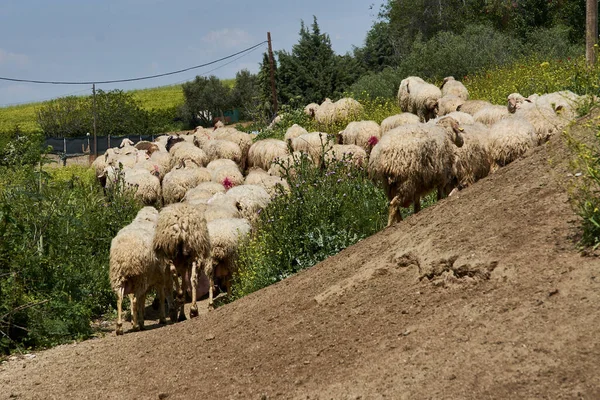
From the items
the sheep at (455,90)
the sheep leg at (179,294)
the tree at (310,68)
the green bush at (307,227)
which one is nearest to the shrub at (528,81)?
the sheep at (455,90)

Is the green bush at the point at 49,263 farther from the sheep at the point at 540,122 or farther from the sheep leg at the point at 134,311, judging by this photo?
the sheep at the point at 540,122

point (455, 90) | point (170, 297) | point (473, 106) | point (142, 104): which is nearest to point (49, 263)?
point (170, 297)

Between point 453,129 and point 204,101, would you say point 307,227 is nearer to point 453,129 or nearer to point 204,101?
point 453,129

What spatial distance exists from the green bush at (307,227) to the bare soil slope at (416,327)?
5.94ft

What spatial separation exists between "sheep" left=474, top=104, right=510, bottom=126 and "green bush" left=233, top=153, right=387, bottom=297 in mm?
3995

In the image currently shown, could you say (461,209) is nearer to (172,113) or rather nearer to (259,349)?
(259,349)

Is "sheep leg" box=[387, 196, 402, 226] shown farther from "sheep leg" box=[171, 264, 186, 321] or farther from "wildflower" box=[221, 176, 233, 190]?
"wildflower" box=[221, 176, 233, 190]

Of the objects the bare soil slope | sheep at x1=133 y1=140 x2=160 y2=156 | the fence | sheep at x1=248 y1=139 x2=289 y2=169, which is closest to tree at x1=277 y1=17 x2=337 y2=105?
the fence

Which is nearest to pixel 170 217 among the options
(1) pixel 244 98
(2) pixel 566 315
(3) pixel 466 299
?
(3) pixel 466 299

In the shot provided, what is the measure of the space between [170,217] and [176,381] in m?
4.54

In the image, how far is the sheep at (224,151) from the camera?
21984mm

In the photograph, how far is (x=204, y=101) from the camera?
71.2m

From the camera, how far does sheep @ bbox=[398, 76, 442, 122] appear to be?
68.5ft

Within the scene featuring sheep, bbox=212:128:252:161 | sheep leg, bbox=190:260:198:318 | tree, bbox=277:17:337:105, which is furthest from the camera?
tree, bbox=277:17:337:105
